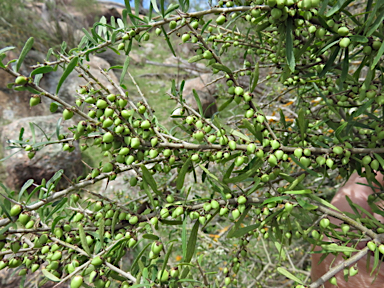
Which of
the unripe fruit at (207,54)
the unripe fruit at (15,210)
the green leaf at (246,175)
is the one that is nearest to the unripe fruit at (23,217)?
the unripe fruit at (15,210)

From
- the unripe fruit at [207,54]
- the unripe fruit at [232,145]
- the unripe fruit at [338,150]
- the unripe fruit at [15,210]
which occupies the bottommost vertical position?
the unripe fruit at [15,210]

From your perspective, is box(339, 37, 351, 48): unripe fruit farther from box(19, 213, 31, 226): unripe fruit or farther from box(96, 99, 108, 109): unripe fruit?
box(19, 213, 31, 226): unripe fruit

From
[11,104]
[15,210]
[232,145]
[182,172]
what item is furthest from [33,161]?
[232,145]

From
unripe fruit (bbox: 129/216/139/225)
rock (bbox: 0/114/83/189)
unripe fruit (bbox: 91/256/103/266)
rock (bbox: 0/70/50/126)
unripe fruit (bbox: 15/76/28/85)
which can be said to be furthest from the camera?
rock (bbox: 0/70/50/126)

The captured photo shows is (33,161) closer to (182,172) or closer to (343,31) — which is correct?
(182,172)

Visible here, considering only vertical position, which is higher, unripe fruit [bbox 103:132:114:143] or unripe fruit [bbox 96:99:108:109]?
unripe fruit [bbox 96:99:108:109]

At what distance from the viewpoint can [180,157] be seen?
91 cm

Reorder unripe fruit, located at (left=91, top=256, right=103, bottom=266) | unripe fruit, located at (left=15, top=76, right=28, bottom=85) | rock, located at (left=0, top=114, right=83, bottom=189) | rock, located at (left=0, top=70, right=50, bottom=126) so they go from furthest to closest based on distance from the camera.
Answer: rock, located at (left=0, top=70, right=50, bottom=126) < rock, located at (left=0, top=114, right=83, bottom=189) < unripe fruit, located at (left=91, top=256, right=103, bottom=266) < unripe fruit, located at (left=15, top=76, right=28, bottom=85)

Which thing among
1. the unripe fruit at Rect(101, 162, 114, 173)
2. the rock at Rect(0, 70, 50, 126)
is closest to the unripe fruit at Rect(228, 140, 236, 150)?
the unripe fruit at Rect(101, 162, 114, 173)

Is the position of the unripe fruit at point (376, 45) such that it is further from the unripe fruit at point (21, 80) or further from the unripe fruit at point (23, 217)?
the unripe fruit at point (23, 217)

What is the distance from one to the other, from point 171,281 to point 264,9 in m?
0.96

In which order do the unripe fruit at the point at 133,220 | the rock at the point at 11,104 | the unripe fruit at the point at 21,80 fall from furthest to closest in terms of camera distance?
the rock at the point at 11,104
the unripe fruit at the point at 133,220
the unripe fruit at the point at 21,80

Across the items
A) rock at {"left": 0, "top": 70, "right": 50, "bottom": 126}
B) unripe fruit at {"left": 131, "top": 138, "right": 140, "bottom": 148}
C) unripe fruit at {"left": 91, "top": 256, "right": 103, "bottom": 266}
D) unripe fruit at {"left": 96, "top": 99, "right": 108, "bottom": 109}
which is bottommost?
rock at {"left": 0, "top": 70, "right": 50, "bottom": 126}

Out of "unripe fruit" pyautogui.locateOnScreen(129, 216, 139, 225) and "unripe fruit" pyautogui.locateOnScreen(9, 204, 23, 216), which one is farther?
"unripe fruit" pyautogui.locateOnScreen(129, 216, 139, 225)
